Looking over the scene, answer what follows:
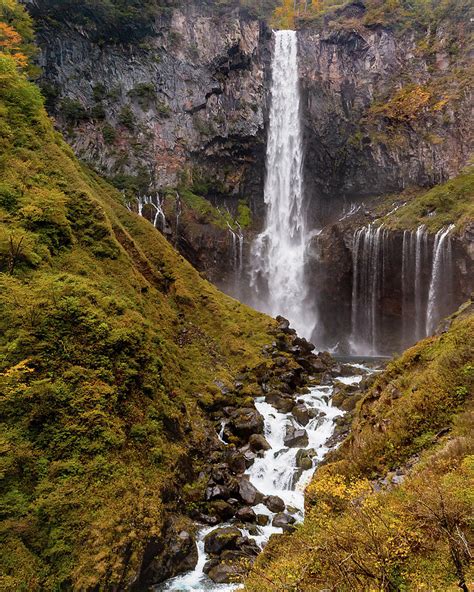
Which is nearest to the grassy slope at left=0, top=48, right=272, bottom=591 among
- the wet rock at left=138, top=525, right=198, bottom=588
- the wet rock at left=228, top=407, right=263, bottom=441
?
the wet rock at left=138, top=525, right=198, bottom=588

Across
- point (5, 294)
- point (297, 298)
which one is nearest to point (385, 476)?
point (5, 294)

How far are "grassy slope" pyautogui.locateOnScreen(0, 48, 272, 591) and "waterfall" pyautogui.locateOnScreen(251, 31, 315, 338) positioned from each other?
59.0 ft

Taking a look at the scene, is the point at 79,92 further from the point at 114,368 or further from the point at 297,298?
the point at 114,368

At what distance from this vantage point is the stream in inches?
313

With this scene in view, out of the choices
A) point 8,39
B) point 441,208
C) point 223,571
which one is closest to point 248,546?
point 223,571

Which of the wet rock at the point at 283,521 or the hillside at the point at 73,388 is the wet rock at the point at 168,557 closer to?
the hillside at the point at 73,388

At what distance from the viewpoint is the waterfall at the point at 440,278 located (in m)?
26.0

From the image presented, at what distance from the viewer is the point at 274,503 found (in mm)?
10219

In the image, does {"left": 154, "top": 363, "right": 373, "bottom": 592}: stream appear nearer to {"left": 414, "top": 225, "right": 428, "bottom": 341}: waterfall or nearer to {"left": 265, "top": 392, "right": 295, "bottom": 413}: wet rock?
{"left": 265, "top": 392, "right": 295, "bottom": 413}: wet rock

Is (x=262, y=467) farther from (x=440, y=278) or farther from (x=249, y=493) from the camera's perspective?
(x=440, y=278)

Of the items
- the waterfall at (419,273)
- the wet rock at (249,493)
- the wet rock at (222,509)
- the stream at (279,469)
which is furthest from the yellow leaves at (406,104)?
the wet rock at (222,509)

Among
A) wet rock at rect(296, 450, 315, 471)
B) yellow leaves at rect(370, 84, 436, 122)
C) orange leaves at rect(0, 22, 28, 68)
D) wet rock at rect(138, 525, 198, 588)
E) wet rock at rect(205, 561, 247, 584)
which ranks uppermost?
yellow leaves at rect(370, 84, 436, 122)

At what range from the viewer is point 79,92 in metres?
33.6

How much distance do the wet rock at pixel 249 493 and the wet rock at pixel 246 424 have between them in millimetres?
2586
